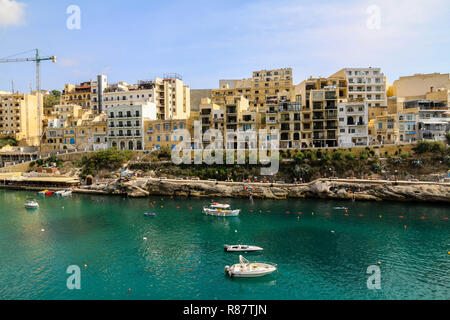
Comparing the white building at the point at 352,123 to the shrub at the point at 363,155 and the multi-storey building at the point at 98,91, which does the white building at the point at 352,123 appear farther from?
the multi-storey building at the point at 98,91

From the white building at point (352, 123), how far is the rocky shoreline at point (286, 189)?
18810 millimetres

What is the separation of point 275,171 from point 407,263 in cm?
4417

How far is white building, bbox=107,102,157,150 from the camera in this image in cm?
9906

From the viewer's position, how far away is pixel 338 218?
5519 centimetres

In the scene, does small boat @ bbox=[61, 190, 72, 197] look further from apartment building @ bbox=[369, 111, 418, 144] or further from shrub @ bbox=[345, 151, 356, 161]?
apartment building @ bbox=[369, 111, 418, 144]

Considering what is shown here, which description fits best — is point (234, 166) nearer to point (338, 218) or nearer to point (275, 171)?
point (275, 171)

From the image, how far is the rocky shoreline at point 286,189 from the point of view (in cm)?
6575

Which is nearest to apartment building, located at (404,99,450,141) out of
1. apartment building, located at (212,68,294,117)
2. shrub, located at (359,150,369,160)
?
shrub, located at (359,150,369,160)

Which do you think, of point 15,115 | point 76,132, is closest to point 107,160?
point 76,132

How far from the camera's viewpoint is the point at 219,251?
41469mm

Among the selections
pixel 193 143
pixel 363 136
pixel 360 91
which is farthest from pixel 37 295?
pixel 360 91

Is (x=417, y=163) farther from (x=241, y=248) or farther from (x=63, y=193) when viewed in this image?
(x=63, y=193)

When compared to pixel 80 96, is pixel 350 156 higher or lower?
lower

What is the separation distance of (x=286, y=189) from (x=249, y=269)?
133 ft
